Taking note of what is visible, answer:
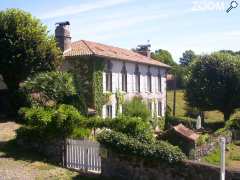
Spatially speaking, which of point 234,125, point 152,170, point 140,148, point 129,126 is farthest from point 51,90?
point 234,125

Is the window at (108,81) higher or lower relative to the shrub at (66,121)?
higher

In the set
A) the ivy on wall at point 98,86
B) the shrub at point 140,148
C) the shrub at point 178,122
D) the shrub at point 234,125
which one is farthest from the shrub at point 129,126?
the shrub at point 178,122

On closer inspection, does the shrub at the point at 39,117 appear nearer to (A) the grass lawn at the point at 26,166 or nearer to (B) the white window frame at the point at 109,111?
(A) the grass lawn at the point at 26,166

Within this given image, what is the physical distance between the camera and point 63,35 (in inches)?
1191

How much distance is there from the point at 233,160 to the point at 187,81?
26.7m

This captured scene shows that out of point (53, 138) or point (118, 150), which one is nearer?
point (118, 150)

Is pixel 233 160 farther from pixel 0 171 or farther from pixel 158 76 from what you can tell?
pixel 158 76

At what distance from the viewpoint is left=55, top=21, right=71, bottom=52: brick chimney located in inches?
1188

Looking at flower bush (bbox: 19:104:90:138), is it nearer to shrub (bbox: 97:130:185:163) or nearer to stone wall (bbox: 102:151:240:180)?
shrub (bbox: 97:130:185:163)

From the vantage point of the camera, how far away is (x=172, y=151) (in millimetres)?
14164

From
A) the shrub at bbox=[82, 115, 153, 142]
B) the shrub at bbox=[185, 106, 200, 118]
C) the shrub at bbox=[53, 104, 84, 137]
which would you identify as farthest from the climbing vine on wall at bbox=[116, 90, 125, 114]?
the shrub at bbox=[185, 106, 200, 118]

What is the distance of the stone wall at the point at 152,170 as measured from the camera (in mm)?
13422

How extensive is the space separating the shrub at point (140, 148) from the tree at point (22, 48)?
10894 mm

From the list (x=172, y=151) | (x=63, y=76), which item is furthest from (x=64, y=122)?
(x=63, y=76)
